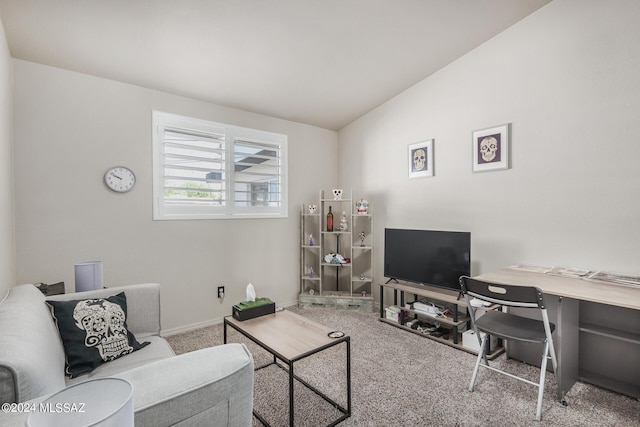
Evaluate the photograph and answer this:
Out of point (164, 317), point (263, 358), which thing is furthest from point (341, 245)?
point (164, 317)

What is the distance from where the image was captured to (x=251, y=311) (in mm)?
2330

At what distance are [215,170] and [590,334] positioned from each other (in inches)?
142

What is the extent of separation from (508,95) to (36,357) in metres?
3.50

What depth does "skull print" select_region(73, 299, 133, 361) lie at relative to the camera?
1706mm

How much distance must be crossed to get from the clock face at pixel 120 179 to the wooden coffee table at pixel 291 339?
5.25 ft

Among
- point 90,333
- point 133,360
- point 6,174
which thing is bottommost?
point 133,360

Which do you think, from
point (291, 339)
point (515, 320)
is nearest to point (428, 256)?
point (515, 320)

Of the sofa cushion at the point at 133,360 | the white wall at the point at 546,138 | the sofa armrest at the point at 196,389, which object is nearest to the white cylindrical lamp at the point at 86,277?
the sofa cushion at the point at 133,360

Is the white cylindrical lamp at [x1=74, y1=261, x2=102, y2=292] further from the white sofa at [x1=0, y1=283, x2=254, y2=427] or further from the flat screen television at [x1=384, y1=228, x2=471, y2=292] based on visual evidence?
the flat screen television at [x1=384, y1=228, x2=471, y2=292]

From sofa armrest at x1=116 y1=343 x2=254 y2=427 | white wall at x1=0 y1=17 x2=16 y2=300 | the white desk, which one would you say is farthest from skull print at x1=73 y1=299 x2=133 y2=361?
the white desk

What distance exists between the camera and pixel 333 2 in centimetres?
227

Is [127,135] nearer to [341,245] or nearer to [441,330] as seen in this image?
[341,245]

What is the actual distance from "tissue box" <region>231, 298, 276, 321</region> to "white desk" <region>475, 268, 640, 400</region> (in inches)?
65.9

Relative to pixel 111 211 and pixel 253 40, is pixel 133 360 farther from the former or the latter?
pixel 253 40
